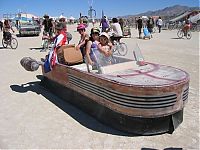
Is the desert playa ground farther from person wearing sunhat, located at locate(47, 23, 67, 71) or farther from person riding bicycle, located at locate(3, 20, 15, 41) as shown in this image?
person riding bicycle, located at locate(3, 20, 15, 41)

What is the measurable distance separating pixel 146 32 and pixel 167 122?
57.4 feet

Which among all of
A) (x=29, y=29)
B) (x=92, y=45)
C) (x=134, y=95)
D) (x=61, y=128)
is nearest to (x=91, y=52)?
(x=92, y=45)

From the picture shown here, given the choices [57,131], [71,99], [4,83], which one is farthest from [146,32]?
[57,131]

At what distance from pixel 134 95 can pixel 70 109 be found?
2.00 m

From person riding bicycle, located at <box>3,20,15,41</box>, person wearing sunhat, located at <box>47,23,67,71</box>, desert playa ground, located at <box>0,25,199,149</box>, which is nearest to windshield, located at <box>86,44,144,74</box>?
desert playa ground, located at <box>0,25,199,149</box>

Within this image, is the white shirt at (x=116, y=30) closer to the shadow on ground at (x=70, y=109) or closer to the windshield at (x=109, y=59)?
the shadow on ground at (x=70, y=109)

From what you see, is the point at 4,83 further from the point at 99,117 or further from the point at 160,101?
the point at 160,101

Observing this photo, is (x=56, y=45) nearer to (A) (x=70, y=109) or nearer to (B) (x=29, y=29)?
(A) (x=70, y=109)

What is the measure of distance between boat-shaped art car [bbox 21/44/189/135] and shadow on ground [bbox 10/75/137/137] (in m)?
0.10

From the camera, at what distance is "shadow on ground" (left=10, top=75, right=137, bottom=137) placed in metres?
4.92

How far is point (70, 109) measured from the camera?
5945 millimetres

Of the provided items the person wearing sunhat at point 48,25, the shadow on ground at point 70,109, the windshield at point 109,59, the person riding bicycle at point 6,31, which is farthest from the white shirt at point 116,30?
the windshield at point 109,59

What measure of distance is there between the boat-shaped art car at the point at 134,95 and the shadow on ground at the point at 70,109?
0.10 metres

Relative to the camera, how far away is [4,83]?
8383 millimetres
